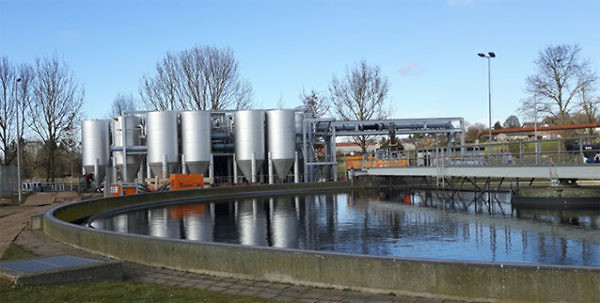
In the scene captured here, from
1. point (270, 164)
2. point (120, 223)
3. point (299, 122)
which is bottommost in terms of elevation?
point (120, 223)

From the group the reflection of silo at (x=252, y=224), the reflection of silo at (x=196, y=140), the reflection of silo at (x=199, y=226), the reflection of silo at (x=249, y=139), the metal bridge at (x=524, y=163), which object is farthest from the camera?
the reflection of silo at (x=249, y=139)

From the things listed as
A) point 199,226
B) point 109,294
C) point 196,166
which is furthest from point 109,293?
point 196,166

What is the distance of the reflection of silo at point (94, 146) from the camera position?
51.3 meters

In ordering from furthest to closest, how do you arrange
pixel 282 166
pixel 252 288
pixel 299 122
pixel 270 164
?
pixel 299 122
pixel 282 166
pixel 270 164
pixel 252 288

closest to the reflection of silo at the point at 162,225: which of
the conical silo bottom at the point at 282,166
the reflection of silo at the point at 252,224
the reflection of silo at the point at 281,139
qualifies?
the reflection of silo at the point at 252,224

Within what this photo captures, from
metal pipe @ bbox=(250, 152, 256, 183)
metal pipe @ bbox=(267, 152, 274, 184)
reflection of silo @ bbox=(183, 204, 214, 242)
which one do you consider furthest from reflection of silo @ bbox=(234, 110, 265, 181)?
reflection of silo @ bbox=(183, 204, 214, 242)

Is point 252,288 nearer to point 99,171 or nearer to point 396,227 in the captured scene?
point 396,227

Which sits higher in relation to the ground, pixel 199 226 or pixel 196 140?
pixel 196 140

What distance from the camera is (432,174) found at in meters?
32.5

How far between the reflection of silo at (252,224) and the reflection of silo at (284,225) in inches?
14.6

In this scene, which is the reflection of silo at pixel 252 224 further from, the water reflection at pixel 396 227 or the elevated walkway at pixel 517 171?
the elevated walkway at pixel 517 171

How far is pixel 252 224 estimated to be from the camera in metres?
21.4

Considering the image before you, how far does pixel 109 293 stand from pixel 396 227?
13.1m

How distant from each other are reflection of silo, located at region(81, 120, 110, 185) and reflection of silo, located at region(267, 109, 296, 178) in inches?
633
